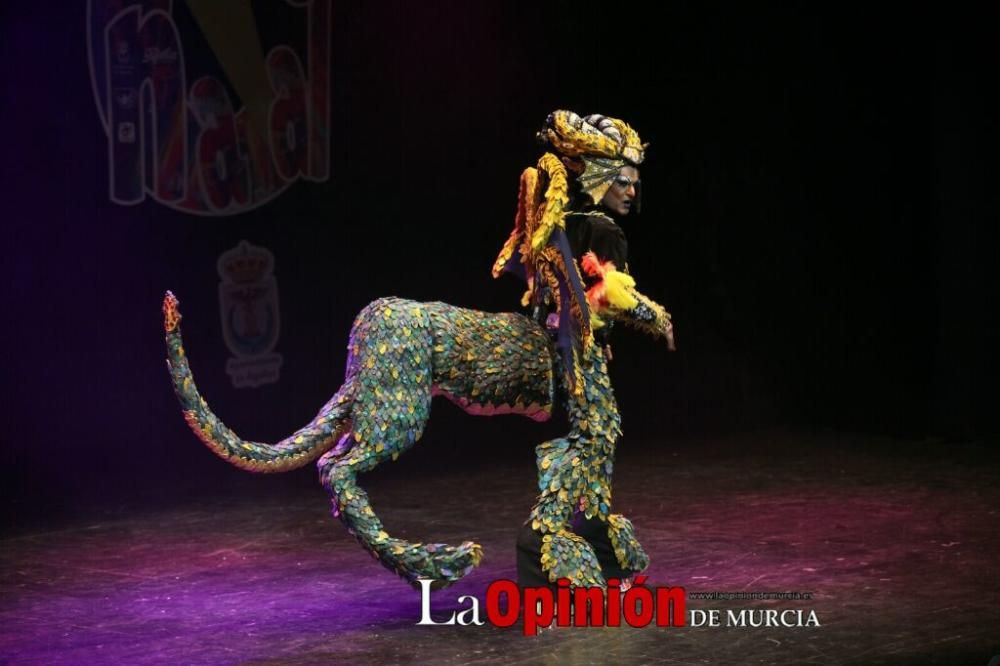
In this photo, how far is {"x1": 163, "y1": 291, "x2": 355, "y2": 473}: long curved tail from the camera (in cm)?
455

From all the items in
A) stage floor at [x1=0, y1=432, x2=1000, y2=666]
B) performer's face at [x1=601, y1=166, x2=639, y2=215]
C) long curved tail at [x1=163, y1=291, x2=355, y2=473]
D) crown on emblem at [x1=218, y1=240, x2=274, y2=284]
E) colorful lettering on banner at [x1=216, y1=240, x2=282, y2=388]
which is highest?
performer's face at [x1=601, y1=166, x2=639, y2=215]

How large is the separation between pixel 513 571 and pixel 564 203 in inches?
52.6

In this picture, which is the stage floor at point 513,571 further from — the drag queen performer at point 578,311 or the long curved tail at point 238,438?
the long curved tail at point 238,438

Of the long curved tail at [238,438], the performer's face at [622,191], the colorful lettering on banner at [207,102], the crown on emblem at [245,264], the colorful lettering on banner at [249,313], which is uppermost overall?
the colorful lettering on banner at [207,102]

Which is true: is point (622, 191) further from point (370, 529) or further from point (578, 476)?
point (370, 529)

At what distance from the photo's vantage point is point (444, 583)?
15.6 feet

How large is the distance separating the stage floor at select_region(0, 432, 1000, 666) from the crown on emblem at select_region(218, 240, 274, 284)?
38.1 inches

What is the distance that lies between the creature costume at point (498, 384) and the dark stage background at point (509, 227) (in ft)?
6.84

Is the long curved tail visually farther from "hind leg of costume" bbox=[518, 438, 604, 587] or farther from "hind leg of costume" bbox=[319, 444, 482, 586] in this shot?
"hind leg of costume" bbox=[518, 438, 604, 587]

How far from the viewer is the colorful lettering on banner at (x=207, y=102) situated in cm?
674

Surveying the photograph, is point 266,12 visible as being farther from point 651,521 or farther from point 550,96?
point 651,521

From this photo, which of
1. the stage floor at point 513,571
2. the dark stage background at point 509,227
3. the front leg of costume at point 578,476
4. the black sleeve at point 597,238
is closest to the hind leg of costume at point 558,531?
the front leg of costume at point 578,476

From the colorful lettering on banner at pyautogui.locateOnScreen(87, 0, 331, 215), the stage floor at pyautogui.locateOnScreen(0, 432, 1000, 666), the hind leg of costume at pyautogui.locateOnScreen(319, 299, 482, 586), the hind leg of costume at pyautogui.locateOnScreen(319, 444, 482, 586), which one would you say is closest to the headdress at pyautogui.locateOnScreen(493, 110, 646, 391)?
the hind leg of costume at pyautogui.locateOnScreen(319, 299, 482, 586)

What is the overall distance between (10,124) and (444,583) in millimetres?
2975
